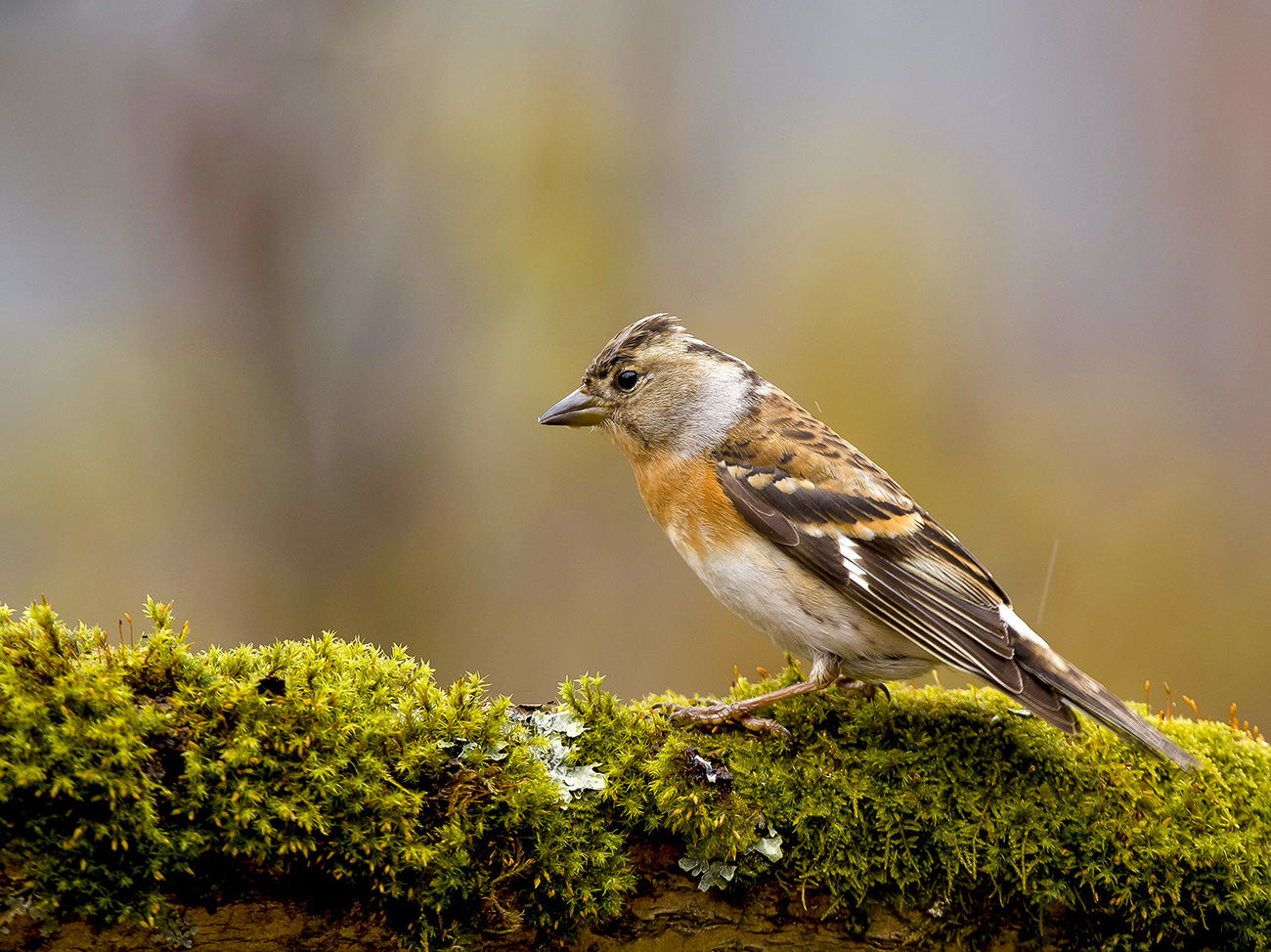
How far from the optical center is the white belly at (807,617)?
3.89 metres

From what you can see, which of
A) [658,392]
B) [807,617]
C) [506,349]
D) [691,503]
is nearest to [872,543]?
[807,617]

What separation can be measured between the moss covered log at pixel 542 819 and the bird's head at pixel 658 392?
168 cm

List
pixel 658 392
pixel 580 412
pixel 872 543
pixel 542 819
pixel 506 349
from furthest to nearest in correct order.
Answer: pixel 506 349
pixel 580 412
pixel 658 392
pixel 872 543
pixel 542 819

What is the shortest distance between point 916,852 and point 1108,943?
2.45 ft

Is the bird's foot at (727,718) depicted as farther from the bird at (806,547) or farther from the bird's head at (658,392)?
the bird's head at (658,392)

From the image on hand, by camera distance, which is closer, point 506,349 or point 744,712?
point 744,712

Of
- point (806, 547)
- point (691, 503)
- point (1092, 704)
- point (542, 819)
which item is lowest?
point (542, 819)

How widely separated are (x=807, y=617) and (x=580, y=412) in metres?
1.81

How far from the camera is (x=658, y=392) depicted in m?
4.91

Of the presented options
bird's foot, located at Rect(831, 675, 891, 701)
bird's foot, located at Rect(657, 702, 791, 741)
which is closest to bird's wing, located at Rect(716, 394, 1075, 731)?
bird's foot, located at Rect(831, 675, 891, 701)

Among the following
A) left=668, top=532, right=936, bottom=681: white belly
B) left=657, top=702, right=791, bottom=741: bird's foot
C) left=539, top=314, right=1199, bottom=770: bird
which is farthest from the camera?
left=668, top=532, right=936, bottom=681: white belly

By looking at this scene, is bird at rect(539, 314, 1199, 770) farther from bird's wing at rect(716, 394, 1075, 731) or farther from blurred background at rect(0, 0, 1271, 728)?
blurred background at rect(0, 0, 1271, 728)

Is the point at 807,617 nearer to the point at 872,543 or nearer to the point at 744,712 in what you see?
the point at 872,543

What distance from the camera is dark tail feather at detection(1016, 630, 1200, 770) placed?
3.43 metres
